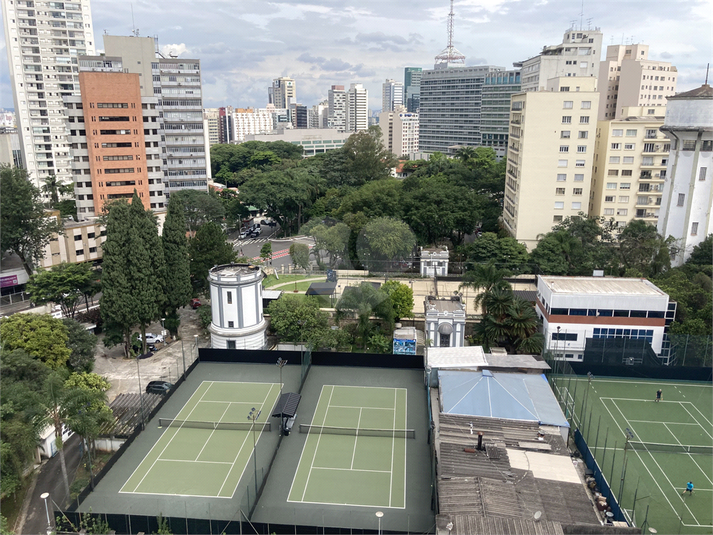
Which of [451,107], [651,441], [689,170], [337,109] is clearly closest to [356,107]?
[337,109]

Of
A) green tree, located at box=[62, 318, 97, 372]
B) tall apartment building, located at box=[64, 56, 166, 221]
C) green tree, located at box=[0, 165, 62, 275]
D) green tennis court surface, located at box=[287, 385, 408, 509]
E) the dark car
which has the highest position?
tall apartment building, located at box=[64, 56, 166, 221]

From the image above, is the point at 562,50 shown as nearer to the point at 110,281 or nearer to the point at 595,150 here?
the point at 595,150

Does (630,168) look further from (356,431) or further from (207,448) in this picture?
(207,448)

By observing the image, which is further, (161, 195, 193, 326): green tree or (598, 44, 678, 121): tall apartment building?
(598, 44, 678, 121): tall apartment building

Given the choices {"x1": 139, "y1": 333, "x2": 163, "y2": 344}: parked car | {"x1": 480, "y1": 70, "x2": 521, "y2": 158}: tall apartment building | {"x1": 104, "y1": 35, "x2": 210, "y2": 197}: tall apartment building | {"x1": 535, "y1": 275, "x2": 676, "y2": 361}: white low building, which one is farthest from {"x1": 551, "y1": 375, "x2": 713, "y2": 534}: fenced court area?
{"x1": 480, "y1": 70, "x2": 521, "y2": 158}: tall apartment building

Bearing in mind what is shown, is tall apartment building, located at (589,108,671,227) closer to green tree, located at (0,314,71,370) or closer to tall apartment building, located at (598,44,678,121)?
tall apartment building, located at (598,44,678,121)

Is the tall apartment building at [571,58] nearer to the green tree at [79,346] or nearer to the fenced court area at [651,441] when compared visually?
the fenced court area at [651,441]
